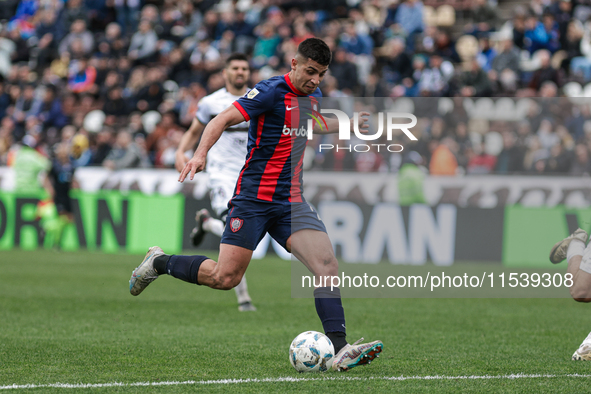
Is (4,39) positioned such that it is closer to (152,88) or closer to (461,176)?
(152,88)

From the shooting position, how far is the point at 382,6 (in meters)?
20.3

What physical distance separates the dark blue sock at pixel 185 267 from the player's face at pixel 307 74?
1.43 m

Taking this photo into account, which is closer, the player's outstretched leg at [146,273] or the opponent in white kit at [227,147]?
the player's outstretched leg at [146,273]

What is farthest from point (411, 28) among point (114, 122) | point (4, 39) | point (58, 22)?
point (4, 39)

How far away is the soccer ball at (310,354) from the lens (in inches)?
207

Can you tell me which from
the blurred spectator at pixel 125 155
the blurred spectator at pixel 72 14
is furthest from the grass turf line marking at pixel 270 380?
the blurred spectator at pixel 72 14

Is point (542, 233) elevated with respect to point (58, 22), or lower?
lower

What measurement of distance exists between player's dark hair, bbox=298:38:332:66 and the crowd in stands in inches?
349

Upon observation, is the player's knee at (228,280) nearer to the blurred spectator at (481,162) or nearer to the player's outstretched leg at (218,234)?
the player's outstretched leg at (218,234)

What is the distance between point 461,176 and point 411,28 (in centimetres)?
642

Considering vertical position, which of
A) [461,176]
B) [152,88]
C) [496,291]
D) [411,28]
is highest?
[411,28]

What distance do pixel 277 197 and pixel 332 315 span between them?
3.00 feet

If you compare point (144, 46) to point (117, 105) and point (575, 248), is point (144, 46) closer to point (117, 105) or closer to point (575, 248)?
point (117, 105)

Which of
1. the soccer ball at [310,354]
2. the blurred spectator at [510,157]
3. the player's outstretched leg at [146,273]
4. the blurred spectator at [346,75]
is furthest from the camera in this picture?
the blurred spectator at [346,75]
